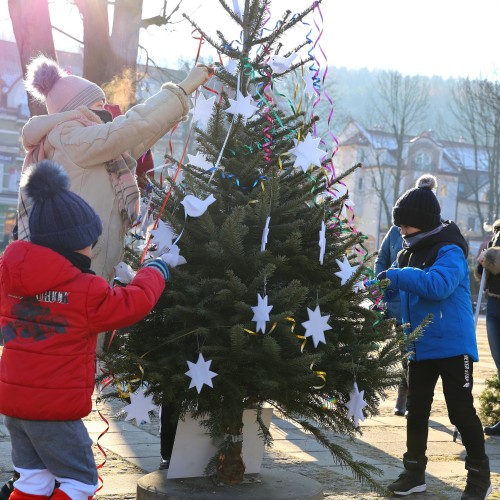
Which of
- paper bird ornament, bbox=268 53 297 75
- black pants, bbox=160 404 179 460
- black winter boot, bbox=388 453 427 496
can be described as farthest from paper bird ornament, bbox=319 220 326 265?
black winter boot, bbox=388 453 427 496

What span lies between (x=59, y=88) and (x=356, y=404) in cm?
208

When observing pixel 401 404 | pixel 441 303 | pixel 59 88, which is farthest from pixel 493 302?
pixel 59 88

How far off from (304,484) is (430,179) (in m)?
3.35

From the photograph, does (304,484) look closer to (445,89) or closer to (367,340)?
(367,340)

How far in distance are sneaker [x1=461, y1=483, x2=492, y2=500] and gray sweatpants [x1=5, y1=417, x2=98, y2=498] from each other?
95.4 inches

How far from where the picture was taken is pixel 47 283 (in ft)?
11.8

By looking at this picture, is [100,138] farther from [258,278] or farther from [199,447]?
[199,447]

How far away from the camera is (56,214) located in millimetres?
3695

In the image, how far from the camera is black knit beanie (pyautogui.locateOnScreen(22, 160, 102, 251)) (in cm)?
369

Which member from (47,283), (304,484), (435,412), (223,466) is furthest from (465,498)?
(435,412)

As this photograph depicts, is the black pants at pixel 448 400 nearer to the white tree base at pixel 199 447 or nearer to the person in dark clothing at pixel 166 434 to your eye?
the white tree base at pixel 199 447

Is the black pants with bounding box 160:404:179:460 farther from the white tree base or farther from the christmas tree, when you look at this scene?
the christmas tree

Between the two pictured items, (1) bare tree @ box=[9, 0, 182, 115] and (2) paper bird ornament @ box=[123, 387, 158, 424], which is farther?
(1) bare tree @ box=[9, 0, 182, 115]

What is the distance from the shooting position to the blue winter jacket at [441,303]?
518cm
